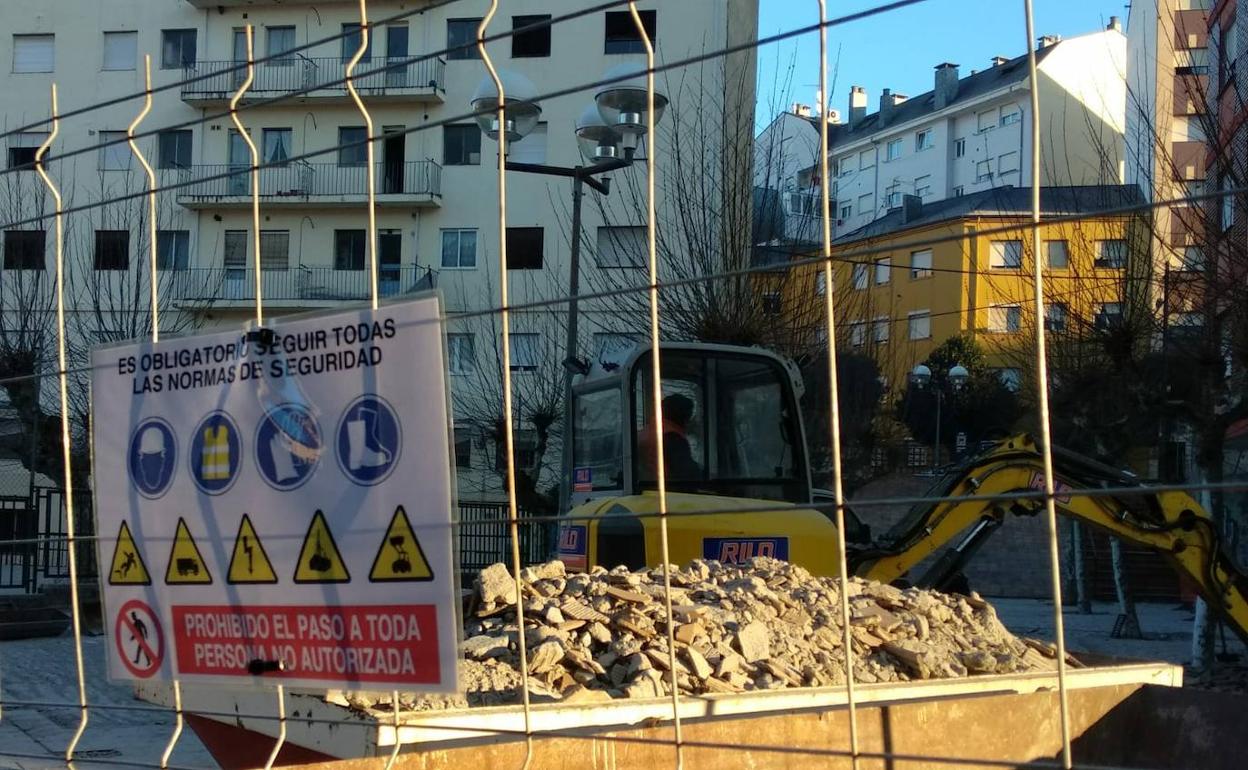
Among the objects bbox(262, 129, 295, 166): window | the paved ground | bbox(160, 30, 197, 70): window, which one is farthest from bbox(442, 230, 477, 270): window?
the paved ground

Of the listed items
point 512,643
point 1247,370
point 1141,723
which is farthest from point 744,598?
point 1247,370

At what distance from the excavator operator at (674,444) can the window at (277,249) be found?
2916 cm

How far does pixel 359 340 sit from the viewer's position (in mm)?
2922

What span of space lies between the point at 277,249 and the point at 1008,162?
3205cm

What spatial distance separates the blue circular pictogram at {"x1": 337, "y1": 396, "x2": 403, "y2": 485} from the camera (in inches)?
112

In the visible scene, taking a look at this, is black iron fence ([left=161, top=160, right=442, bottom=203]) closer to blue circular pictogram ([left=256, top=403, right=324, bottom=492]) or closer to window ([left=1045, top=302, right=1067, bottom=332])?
window ([left=1045, top=302, right=1067, bottom=332])

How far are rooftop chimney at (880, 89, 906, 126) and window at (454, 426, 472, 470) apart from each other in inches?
1558

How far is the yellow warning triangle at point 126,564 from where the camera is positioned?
10.9 feet

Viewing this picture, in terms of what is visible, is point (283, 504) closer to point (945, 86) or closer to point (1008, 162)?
point (1008, 162)

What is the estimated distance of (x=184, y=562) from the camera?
10.5 ft

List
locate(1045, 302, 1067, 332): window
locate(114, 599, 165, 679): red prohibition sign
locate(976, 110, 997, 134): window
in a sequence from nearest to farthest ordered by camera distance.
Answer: locate(114, 599, 165, 679): red prohibition sign, locate(1045, 302, 1067, 332): window, locate(976, 110, 997, 134): window

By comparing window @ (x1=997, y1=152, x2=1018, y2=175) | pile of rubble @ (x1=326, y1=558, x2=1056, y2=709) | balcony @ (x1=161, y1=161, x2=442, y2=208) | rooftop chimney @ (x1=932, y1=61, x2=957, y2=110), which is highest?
rooftop chimney @ (x1=932, y1=61, x2=957, y2=110)

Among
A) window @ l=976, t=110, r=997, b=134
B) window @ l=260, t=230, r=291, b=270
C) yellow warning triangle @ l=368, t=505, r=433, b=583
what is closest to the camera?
yellow warning triangle @ l=368, t=505, r=433, b=583

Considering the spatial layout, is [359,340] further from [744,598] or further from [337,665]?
[744,598]
